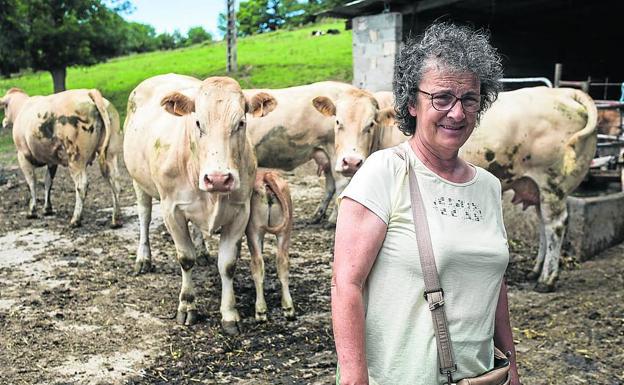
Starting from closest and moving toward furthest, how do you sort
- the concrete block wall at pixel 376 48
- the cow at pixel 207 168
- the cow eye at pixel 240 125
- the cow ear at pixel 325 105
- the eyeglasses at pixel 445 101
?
the eyeglasses at pixel 445 101
the cow at pixel 207 168
the cow eye at pixel 240 125
the cow ear at pixel 325 105
the concrete block wall at pixel 376 48

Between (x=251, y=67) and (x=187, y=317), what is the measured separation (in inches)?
776

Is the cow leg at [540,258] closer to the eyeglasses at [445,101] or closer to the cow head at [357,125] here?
the cow head at [357,125]

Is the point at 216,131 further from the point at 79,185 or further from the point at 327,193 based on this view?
the point at 79,185

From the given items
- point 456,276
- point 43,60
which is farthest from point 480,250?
point 43,60

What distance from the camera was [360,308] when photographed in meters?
1.91

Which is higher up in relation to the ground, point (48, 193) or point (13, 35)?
point (13, 35)

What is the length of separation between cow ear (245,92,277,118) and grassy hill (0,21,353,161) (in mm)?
13203

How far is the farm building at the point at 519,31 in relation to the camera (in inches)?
448

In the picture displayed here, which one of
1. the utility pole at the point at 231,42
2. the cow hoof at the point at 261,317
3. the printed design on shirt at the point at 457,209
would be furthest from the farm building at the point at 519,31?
the utility pole at the point at 231,42

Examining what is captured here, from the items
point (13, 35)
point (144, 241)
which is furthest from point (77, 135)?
point (13, 35)

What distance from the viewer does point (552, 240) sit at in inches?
235

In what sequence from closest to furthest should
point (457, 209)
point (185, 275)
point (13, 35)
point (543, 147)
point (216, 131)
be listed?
point (457, 209)
point (216, 131)
point (185, 275)
point (543, 147)
point (13, 35)

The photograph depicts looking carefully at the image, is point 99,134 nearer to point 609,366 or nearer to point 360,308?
point 609,366

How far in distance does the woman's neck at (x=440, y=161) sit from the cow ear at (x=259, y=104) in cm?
302
